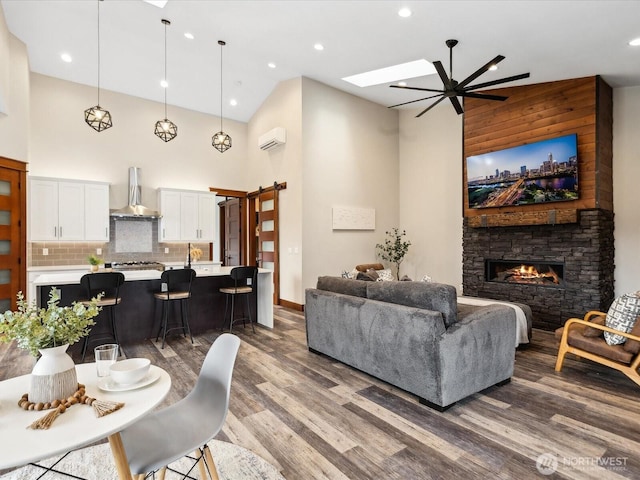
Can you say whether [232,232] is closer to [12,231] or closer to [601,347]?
[12,231]

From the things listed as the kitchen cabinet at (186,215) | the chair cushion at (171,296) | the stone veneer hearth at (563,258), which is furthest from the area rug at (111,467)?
the kitchen cabinet at (186,215)

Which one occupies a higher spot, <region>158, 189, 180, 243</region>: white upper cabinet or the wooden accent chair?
<region>158, 189, 180, 243</region>: white upper cabinet

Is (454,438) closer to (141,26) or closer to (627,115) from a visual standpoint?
(627,115)

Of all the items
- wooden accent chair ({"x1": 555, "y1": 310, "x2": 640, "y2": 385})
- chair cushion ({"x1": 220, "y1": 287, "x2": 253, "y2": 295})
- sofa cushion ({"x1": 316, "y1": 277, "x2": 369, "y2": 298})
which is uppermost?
sofa cushion ({"x1": 316, "y1": 277, "x2": 369, "y2": 298})

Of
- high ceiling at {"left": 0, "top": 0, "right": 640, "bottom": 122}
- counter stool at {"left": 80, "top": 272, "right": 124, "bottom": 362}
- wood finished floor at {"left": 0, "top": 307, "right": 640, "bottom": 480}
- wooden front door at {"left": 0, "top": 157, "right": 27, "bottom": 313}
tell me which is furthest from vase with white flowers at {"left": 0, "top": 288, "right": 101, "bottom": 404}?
wooden front door at {"left": 0, "top": 157, "right": 27, "bottom": 313}

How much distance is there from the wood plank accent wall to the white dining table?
18.6 ft

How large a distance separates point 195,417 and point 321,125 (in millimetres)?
5915

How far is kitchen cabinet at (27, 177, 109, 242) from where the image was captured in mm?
6031

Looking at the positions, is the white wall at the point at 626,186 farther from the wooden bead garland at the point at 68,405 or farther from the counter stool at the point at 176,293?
the wooden bead garland at the point at 68,405

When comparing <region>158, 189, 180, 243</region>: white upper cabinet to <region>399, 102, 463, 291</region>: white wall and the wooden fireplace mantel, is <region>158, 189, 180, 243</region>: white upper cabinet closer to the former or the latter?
<region>399, 102, 463, 291</region>: white wall

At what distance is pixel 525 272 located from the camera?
19.1 ft

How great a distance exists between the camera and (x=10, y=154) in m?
5.53

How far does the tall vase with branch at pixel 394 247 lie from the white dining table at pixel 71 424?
6412 millimetres

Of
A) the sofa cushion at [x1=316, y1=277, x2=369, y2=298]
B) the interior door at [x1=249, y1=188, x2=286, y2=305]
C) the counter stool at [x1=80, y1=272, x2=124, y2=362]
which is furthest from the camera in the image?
the interior door at [x1=249, y1=188, x2=286, y2=305]
